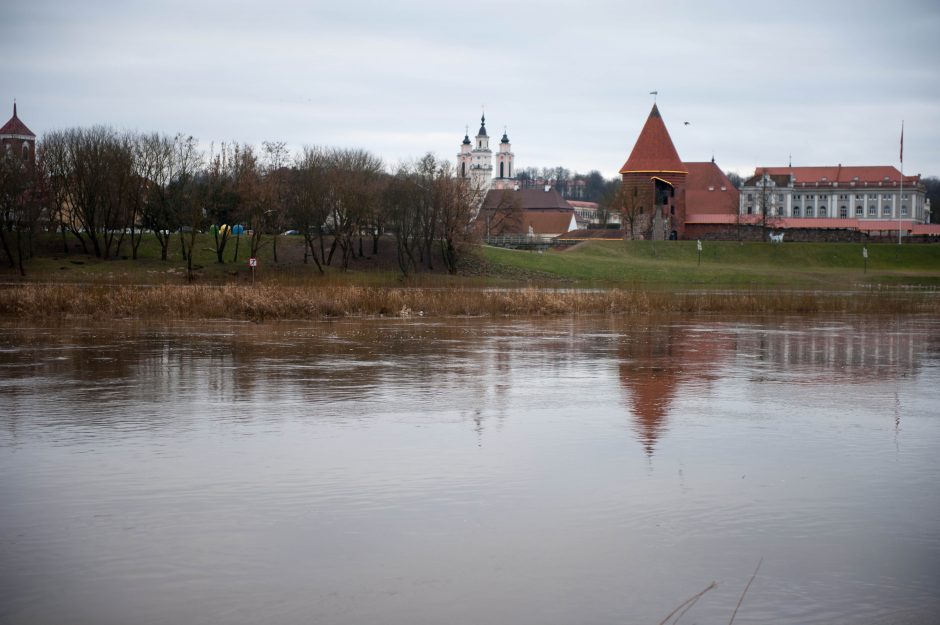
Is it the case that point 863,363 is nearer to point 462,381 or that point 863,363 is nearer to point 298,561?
point 462,381

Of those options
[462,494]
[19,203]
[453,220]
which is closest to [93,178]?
[19,203]

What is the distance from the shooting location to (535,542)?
29.0ft

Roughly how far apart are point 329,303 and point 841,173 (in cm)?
12862

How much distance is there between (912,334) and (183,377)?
21897mm

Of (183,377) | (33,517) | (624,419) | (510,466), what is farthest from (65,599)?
(183,377)

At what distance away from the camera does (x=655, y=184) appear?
112 m

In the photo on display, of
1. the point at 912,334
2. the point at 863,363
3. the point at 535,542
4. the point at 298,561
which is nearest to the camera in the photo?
the point at 298,561

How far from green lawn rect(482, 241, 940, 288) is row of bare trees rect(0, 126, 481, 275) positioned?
21.9 feet

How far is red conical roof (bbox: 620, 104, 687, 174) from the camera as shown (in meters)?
114

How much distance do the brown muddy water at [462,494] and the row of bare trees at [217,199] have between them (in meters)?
49.8

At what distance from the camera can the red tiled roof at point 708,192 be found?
406ft

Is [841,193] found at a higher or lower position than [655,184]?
higher

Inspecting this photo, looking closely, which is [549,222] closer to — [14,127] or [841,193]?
[841,193]

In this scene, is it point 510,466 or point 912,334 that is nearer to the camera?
point 510,466
